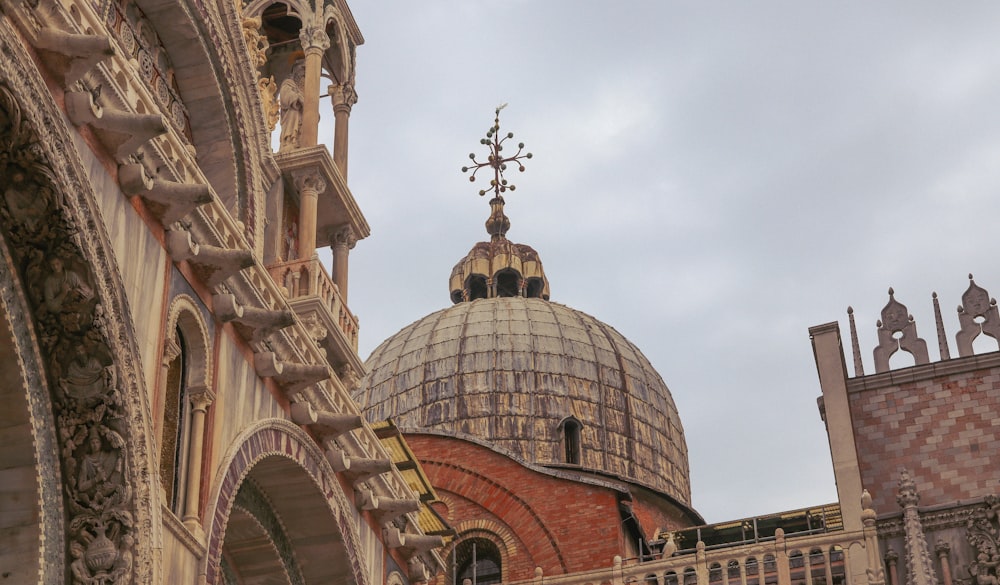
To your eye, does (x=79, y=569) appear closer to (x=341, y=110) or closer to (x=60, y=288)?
(x=60, y=288)

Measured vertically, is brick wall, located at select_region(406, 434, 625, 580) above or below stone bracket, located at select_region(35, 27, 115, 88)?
above

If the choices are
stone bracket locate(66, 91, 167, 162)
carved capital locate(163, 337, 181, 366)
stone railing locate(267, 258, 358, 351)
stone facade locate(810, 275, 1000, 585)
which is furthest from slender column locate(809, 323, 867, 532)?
stone bracket locate(66, 91, 167, 162)

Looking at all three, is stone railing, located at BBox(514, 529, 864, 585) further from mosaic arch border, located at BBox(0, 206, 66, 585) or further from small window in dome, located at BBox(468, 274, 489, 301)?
small window in dome, located at BBox(468, 274, 489, 301)

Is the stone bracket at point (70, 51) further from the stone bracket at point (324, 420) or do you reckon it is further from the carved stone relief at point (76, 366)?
the stone bracket at point (324, 420)

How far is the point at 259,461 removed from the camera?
19.0 m

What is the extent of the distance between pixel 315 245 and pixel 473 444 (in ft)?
51.8

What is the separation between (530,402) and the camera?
48156mm

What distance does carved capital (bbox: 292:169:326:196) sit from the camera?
25641 millimetres

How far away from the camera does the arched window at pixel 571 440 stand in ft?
155

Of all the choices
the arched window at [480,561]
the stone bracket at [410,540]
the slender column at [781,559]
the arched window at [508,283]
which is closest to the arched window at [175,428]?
the stone bracket at [410,540]

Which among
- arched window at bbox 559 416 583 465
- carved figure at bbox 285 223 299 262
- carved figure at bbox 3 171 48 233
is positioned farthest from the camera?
arched window at bbox 559 416 583 465

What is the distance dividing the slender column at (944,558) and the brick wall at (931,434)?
358 centimetres

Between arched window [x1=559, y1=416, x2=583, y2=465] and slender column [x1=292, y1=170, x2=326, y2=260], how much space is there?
73.8 feet

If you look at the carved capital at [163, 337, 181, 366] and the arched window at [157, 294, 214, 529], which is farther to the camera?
the arched window at [157, 294, 214, 529]
